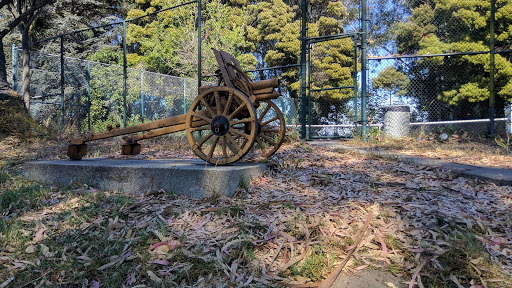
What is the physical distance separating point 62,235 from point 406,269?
219 centimetres

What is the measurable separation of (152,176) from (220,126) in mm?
777

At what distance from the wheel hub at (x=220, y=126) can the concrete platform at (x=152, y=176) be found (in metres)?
0.33

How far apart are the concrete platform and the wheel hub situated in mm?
330

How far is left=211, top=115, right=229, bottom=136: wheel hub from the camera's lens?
Result: 3307 millimetres

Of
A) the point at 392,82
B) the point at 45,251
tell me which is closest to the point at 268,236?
the point at 45,251

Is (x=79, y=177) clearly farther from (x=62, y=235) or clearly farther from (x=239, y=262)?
(x=239, y=262)

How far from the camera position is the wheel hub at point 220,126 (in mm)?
3307

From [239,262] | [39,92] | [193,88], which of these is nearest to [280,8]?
[193,88]

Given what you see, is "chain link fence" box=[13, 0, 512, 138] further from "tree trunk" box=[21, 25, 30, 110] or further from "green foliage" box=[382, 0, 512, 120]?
"tree trunk" box=[21, 25, 30, 110]

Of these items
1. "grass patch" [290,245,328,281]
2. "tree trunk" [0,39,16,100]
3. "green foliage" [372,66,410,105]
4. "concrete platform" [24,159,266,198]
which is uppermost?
"green foliage" [372,66,410,105]

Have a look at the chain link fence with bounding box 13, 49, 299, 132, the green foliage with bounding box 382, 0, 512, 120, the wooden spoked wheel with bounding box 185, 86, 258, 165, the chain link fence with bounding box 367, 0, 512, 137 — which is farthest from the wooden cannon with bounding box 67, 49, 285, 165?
the chain link fence with bounding box 13, 49, 299, 132

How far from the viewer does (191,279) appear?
6.02ft

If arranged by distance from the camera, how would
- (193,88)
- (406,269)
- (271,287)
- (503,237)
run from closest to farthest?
(271,287) < (406,269) < (503,237) < (193,88)

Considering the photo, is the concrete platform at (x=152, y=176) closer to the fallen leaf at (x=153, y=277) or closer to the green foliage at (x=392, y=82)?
the fallen leaf at (x=153, y=277)
